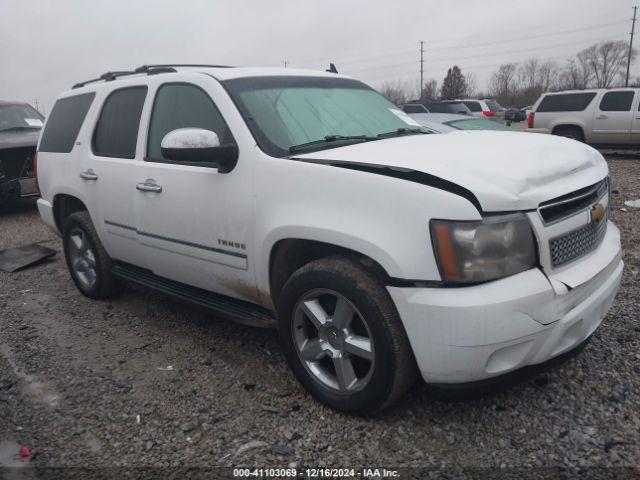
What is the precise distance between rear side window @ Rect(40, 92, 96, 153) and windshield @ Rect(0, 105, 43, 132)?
17.5ft

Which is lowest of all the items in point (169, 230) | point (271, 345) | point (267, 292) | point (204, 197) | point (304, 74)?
point (271, 345)

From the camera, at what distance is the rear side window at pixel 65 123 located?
14.9 ft

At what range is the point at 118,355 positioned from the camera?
362 cm

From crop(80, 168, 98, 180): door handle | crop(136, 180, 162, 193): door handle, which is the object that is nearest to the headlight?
crop(136, 180, 162, 193): door handle

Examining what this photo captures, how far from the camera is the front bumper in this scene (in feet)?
7.15

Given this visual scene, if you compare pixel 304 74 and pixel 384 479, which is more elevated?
pixel 304 74

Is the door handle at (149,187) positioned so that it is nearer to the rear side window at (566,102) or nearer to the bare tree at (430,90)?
the rear side window at (566,102)

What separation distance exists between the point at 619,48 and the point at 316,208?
278 feet

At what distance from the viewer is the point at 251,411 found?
286cm

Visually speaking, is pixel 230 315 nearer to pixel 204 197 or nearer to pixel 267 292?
pixel 267 292

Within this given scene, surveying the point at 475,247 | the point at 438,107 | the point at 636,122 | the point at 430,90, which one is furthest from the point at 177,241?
the point at 430,90

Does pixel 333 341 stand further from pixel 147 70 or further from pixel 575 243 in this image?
pixel 147 70

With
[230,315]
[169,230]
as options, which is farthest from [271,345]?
[169,230]

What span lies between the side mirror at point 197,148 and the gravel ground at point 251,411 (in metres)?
1.30
